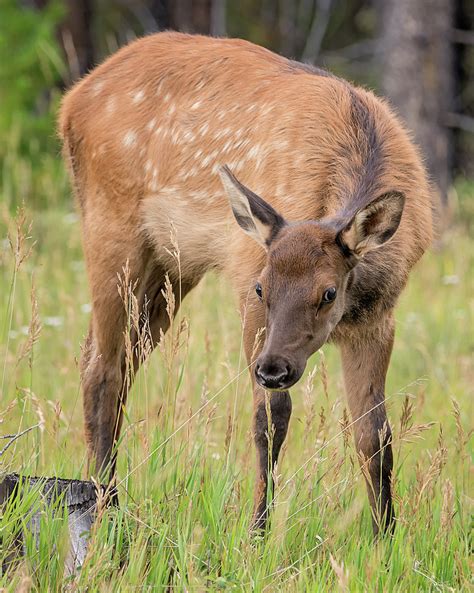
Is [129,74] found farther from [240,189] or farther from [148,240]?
[240,189]

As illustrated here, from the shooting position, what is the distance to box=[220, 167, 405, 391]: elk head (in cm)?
436

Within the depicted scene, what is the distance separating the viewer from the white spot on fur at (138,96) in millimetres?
6090

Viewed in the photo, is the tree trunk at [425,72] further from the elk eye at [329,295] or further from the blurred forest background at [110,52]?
the elk eye at [329,295]

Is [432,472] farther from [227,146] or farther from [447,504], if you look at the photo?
[227,146]

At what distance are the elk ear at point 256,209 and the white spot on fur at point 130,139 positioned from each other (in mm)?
1357

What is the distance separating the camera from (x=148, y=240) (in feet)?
19.6

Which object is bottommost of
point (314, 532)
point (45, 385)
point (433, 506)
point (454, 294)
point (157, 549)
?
point (454, 294)

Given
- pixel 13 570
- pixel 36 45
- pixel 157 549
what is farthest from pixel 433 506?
pixel 36 45

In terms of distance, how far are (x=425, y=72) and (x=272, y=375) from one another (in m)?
8.41

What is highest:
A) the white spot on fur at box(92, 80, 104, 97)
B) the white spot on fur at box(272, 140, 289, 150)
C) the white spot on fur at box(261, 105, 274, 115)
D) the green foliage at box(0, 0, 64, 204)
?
the white spot on fur at box(261, 105, 274, 115)

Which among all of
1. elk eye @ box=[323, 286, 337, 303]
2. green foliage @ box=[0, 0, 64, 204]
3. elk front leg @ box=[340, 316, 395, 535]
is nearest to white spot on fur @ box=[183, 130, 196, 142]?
elk front leg @ box=[340, 316, 395, 535]

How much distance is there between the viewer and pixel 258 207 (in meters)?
4.66

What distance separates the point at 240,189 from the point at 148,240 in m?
1.38

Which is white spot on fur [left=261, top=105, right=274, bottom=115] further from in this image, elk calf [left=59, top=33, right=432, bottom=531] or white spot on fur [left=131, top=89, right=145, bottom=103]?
white spot on fur [left=131, top=89, right=145, bottom=103]
